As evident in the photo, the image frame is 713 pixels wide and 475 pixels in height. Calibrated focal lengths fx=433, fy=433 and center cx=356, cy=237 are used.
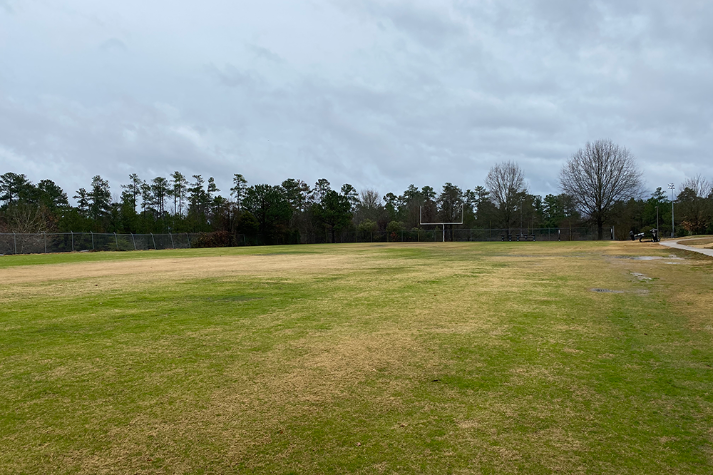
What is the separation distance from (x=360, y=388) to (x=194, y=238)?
49.6 meters

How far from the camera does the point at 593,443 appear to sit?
101 inches

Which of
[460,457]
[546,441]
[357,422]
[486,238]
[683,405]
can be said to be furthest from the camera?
[486,238]

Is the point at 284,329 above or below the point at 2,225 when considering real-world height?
below

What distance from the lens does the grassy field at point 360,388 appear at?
2.46m

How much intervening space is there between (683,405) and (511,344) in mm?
1780

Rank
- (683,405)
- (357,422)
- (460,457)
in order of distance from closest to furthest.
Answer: (460,457), (357,422), (683,405)

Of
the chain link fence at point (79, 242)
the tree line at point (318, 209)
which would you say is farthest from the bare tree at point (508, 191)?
the chain link fence at point (79, 242)

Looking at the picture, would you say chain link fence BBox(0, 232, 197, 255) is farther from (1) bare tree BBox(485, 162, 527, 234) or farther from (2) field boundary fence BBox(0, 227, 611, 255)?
(1) bare tree BBox(485, 162, 527, 234)

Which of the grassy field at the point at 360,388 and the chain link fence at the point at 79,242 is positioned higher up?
the chain link fence at the point at 79,242

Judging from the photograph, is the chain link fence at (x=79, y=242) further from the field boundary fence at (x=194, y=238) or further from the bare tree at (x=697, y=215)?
the bare tree at (x=697, y=215)

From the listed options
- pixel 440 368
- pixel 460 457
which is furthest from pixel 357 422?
pixel 440 368

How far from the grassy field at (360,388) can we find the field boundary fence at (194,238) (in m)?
32.8

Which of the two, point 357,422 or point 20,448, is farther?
point 357,422

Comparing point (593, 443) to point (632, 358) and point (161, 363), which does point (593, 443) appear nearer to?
point (632, 358)
